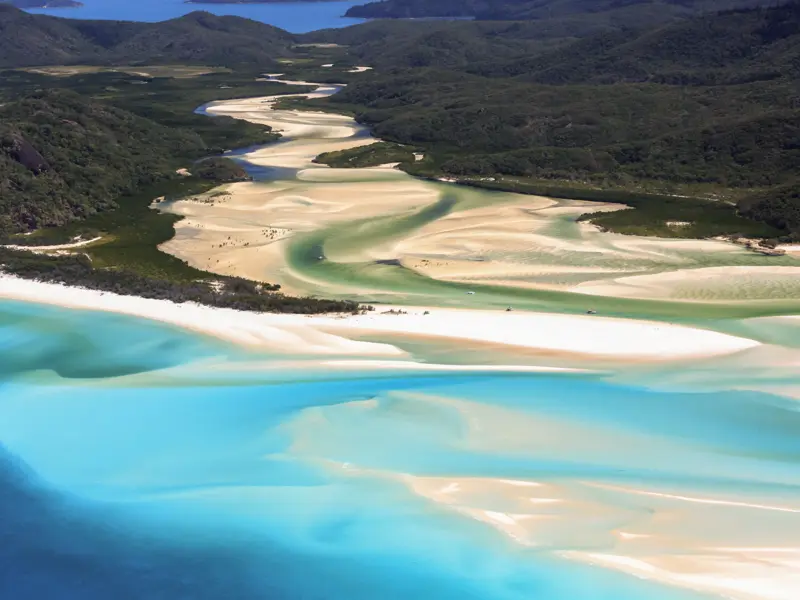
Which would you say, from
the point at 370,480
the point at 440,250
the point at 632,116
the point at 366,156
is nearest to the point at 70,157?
the point at 366,156

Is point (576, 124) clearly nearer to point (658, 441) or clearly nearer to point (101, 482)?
point (658, 441)

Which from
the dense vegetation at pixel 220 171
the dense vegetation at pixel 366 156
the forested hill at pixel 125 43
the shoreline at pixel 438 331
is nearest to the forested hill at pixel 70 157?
the dense vegetation at pixel 220 171

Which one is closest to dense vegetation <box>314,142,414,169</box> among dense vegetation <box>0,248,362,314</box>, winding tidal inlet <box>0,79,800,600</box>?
winding tidal inlet <box>0,79,800,600</box>

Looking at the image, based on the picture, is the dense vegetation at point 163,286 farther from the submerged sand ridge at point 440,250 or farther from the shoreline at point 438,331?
the submerged sand ridge at point 440,250

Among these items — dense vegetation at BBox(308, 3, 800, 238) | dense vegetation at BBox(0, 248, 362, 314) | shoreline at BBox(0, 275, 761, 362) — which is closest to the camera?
shoreline at BBox(0, 275, 761, 362)

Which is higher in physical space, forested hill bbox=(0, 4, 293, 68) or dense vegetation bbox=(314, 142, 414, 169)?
forested hill bbox=(0, 4, 293, 68)

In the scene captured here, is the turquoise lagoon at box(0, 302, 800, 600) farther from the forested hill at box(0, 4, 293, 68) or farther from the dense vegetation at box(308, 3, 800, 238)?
the forested hill at box(0, 4, 293, 68)

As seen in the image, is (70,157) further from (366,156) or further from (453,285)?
(453,285)
